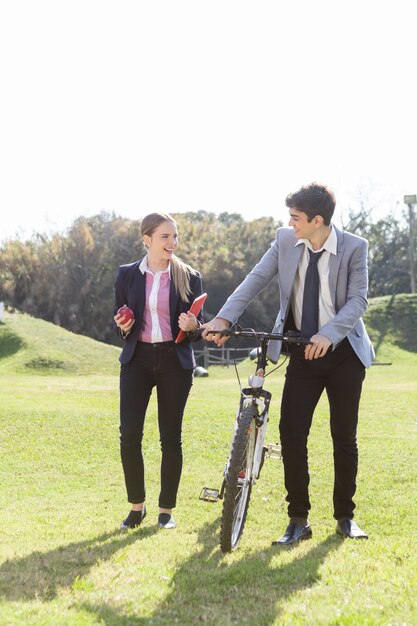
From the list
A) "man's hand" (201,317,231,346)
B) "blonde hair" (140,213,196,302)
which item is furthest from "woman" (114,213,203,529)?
"man's hand" (201,317,231,346)

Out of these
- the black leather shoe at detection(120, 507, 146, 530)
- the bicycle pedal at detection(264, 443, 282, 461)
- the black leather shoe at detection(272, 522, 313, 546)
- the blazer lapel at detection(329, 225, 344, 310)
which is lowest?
the black leather shoe at detection(120, 507, 146, 530)

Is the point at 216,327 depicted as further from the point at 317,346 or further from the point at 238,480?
the point at 238,480

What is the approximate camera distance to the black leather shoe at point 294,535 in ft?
16.6

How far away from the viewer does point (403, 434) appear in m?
10.4

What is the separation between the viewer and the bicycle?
14.9 ft

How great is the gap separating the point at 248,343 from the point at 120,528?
4160cm

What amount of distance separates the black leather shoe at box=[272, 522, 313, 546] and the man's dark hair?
200cm

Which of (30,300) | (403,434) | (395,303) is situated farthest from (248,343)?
(403,434)

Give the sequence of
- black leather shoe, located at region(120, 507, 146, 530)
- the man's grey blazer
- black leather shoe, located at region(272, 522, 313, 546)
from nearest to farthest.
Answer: the man's grey blazer, black leather shoe, located at region(272, 522, 313, 546), black leather shoe, located at region(120, 507, 146, 530)

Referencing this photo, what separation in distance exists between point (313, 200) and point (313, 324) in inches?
31.1

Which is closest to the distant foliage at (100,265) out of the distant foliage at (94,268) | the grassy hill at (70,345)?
the distant foliage at (94,268)

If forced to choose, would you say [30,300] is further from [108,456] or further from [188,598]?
[188,598]

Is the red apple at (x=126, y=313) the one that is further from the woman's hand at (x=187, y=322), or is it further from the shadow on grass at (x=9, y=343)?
the shadow on grass at (x=9, y=343)

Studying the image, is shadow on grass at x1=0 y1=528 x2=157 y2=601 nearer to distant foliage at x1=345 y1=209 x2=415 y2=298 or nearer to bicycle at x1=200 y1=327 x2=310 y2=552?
bicycle at x1=200 y1=327 x2=310 y2=552
